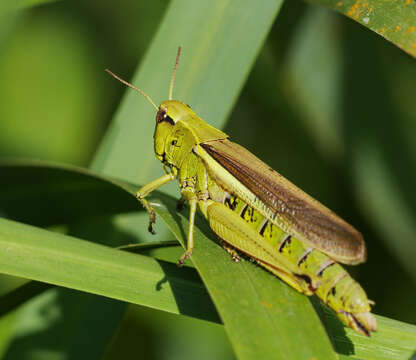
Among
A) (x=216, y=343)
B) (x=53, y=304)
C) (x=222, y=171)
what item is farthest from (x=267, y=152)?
(x=53, y=304)

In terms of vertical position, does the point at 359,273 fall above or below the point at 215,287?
below

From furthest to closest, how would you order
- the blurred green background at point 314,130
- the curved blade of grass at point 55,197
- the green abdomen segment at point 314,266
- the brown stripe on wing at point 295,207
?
the blurred green background at point 314,130, the curved blade of grass at point 55,197, the brown stripe on wing at point 295,207, the green abdomen segment at point 314,266

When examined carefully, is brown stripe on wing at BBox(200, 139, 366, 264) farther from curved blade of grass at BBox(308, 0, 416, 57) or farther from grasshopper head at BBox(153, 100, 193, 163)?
curved blade of grass at BBox(308, 0, 416, 57)

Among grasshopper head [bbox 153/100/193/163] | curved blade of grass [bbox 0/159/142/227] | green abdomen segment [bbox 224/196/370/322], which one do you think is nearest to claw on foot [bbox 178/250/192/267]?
green abdomen segment [bbox 224/196/370/322]

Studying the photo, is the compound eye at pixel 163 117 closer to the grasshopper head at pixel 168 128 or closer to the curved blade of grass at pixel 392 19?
the grasshopper head at pixel 168 128

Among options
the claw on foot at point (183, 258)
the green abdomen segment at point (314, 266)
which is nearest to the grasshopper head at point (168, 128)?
the green abdomen segment at point (314, 266)

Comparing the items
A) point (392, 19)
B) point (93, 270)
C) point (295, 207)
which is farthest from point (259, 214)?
point (392, 19)

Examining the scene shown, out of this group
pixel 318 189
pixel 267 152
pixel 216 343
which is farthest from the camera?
pixel 267 152

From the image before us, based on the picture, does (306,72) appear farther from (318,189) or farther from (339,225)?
(339,225)
